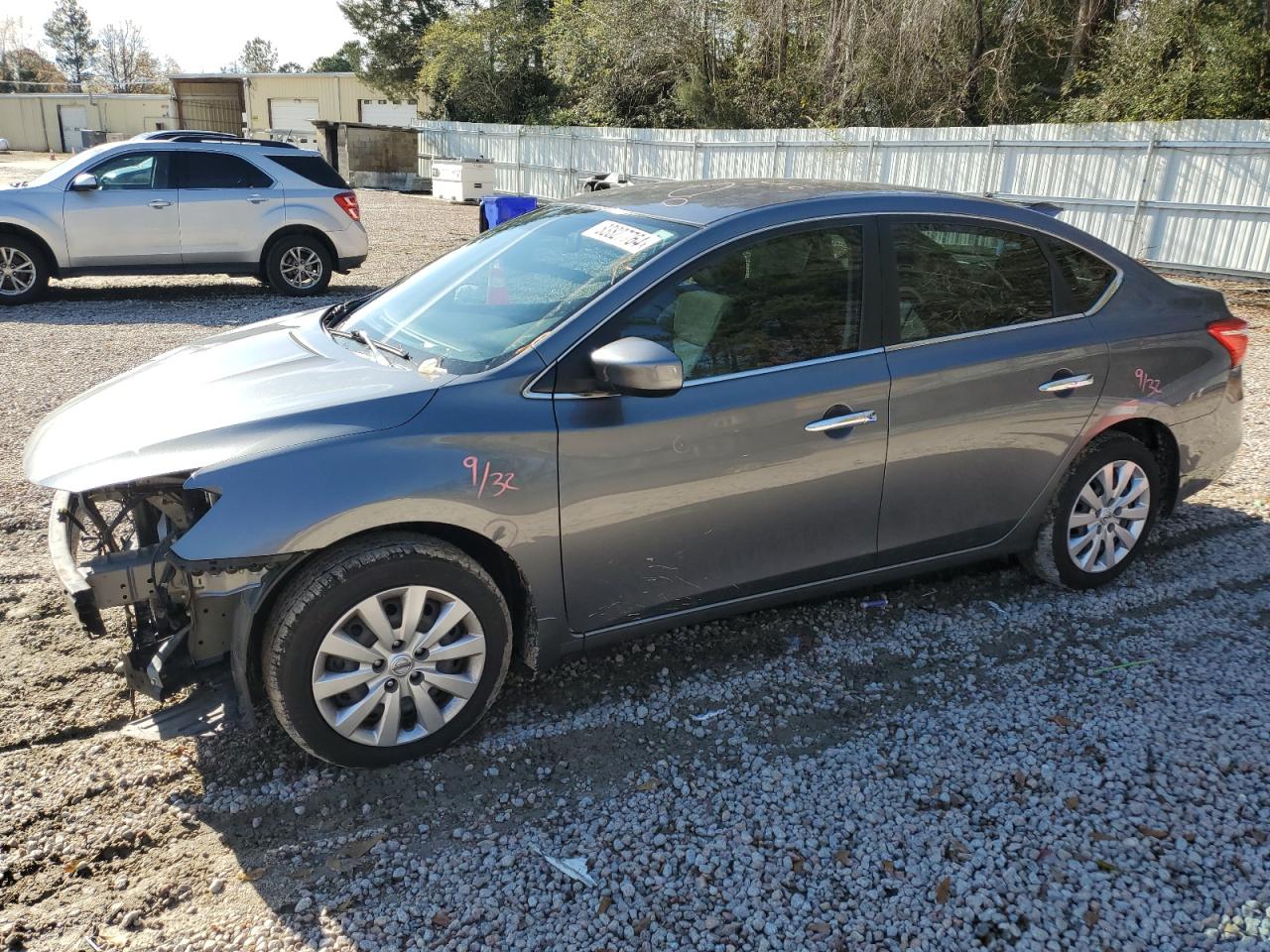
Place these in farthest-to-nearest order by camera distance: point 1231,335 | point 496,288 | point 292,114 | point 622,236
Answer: point 292,114, point 1231,335, point 496,288, point 622,236

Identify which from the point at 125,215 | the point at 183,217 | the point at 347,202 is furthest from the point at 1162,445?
the point at 125,215

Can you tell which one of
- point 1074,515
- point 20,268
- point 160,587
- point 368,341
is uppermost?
point 368,341

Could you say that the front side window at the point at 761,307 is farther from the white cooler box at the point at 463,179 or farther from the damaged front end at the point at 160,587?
the white cooler box at the point at 463,179

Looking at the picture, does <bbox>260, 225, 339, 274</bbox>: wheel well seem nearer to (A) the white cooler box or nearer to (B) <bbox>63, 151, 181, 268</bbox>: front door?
(B) <bbox>63, 151, 181, 268</bbox>: front door

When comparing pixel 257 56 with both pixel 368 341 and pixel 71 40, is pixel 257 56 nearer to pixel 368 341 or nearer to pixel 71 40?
pixel 71 40

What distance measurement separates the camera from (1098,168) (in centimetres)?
1574

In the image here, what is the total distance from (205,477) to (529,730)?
54.6 inches

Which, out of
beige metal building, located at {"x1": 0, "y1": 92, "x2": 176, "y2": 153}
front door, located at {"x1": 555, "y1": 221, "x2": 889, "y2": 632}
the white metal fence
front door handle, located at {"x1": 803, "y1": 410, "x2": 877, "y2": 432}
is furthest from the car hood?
beige metal building, located at {"x1": 0, "y1": 92, "x2": 176, "y2": 153}

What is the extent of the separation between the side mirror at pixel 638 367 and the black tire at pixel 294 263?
32.1ft

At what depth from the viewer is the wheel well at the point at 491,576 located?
9.47ft

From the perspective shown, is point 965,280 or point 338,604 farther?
point 965,280

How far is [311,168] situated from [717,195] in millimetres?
9369

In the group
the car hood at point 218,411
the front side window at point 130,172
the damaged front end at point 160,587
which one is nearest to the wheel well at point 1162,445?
the car hood at point 218,411

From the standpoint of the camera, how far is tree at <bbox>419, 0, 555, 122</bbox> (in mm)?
36594
